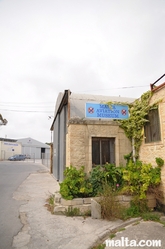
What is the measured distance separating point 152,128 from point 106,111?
1819 millimetres

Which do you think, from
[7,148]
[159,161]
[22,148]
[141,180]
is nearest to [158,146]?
[159,161]

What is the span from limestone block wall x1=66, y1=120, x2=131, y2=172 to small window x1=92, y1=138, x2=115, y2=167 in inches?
8.5

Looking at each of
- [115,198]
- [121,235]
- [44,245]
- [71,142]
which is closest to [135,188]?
[115,198]

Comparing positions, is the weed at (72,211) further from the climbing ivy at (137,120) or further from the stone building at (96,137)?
the climbing ivy at (137,120)

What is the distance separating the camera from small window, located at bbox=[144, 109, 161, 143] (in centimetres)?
550

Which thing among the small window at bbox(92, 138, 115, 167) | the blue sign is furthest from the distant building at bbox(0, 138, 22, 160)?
the blue sign

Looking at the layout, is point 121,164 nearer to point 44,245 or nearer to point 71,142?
point 71,142

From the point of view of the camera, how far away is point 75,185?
5133 millimetres

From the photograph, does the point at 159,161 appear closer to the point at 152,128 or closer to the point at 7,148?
the point at 152,128

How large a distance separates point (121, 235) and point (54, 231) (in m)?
1.59

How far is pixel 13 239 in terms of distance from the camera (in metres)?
3.44

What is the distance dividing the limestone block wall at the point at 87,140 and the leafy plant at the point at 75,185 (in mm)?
401

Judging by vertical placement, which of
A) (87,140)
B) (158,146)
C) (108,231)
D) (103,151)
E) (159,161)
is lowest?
(108,231)

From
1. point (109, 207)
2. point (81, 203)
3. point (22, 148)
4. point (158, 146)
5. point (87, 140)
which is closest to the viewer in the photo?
point (109, 207)
